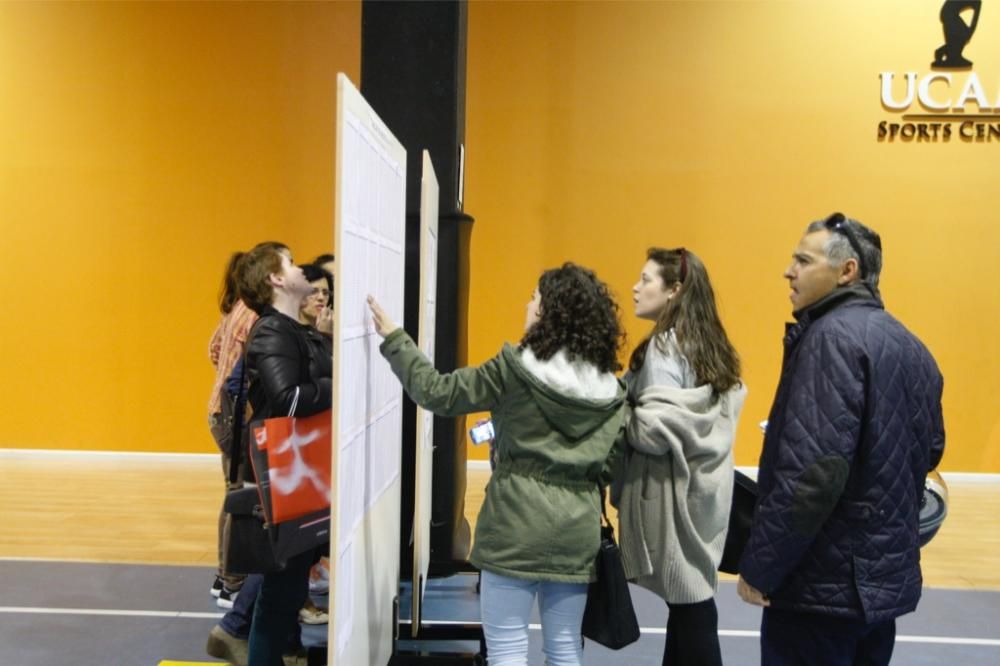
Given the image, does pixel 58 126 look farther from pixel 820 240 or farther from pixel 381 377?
pixel 820 240

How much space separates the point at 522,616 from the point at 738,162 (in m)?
5.51

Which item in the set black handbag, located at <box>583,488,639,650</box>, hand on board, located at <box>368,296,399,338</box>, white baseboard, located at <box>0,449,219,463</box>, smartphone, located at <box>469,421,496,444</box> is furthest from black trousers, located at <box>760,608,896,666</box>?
white baseboard, located at <box>0,449,219,463</box>

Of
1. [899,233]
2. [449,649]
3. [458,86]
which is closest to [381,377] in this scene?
[449,649]

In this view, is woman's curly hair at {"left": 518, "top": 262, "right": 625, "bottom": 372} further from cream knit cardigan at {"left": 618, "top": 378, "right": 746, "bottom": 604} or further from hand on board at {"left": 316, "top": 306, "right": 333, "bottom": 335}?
hand on board at {"left": 316, "top": 306, "right": 333, "bottom": 335}

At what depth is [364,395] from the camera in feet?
7.87

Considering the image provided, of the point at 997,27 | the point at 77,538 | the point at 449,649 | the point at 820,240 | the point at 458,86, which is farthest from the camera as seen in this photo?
the point at 997,27

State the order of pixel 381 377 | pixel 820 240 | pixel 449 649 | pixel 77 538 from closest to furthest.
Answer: pixel 820 240 < pixel 381 377 < pixel 449 649 < pixel 77 538

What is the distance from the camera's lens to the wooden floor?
503 cm

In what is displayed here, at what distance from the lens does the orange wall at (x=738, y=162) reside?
7238mm

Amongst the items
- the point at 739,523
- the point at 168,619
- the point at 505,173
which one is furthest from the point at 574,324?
the point at 505,173

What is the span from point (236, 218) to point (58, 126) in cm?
155

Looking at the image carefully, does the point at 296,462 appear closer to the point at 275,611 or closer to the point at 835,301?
the point at 275,611

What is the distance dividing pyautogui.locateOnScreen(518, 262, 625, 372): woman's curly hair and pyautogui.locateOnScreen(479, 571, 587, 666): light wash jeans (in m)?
0.58

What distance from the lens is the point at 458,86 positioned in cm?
400
